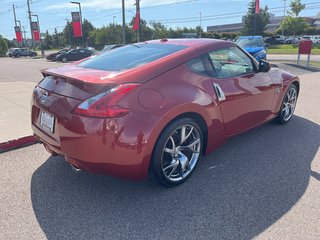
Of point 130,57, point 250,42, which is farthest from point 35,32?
point 130,57

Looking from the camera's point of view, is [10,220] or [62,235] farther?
[10,220]

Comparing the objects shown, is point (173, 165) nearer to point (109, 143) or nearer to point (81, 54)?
point (109, 143)

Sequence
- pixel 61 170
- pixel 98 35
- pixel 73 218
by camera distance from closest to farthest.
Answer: pixel 73 218, pixel 61 170, pixel 98 35

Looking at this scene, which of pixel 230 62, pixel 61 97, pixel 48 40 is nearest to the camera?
pixel 61 97

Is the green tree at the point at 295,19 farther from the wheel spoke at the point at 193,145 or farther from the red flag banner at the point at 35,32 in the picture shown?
the wheel spoke at the point at 193,145

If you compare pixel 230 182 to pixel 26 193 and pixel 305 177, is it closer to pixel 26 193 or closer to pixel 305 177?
pixel 305 177

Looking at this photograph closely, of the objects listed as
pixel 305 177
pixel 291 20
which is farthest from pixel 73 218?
pixel 291 20

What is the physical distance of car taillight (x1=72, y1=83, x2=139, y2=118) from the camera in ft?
8.05

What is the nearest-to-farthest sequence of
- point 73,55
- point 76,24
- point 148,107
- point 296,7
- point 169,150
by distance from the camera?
point 148,107 < point 169,150 < point 73,55 < point 76,24 < point 296,7

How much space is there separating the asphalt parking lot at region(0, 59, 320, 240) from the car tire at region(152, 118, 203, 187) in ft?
0.47

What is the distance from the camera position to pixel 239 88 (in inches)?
141

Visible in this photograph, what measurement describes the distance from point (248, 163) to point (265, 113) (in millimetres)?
994

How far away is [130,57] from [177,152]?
1204 mm

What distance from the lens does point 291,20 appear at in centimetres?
4806
